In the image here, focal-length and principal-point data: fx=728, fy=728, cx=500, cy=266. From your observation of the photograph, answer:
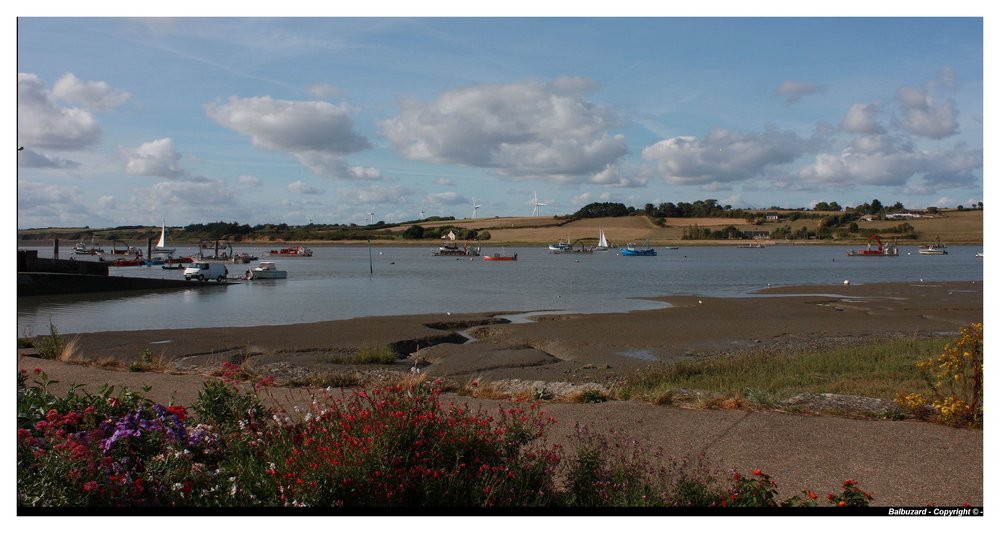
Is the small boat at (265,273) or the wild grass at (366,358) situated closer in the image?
the wild grass at (366,358)

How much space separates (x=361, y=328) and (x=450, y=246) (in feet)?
379

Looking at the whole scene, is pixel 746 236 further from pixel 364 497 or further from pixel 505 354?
pixel 364 497

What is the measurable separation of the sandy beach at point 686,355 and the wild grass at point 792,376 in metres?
1.39

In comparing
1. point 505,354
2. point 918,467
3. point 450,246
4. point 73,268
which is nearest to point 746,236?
point 450,246

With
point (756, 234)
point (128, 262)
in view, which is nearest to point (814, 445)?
point (128, 262)

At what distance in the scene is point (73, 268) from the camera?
50719mm

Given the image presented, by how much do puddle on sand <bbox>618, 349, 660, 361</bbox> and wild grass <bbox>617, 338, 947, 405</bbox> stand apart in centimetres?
362

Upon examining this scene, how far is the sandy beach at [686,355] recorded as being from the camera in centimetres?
744

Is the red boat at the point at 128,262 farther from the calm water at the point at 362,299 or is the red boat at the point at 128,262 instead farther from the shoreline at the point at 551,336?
the shoreline at the point at 551,336

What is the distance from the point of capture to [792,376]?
45.1ft

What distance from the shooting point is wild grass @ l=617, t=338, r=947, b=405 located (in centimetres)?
1120

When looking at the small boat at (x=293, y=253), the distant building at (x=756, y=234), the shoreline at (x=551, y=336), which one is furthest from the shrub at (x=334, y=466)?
the distant building at (x=756, y=234)

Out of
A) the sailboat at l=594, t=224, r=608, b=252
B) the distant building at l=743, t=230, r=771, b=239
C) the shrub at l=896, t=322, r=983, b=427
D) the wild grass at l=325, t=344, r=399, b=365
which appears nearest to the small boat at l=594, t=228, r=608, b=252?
the sailboat at l=594, t=224, r=608, b=252

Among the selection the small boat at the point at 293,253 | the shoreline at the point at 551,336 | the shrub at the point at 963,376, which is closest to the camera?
the shrub at the point at 963,376
